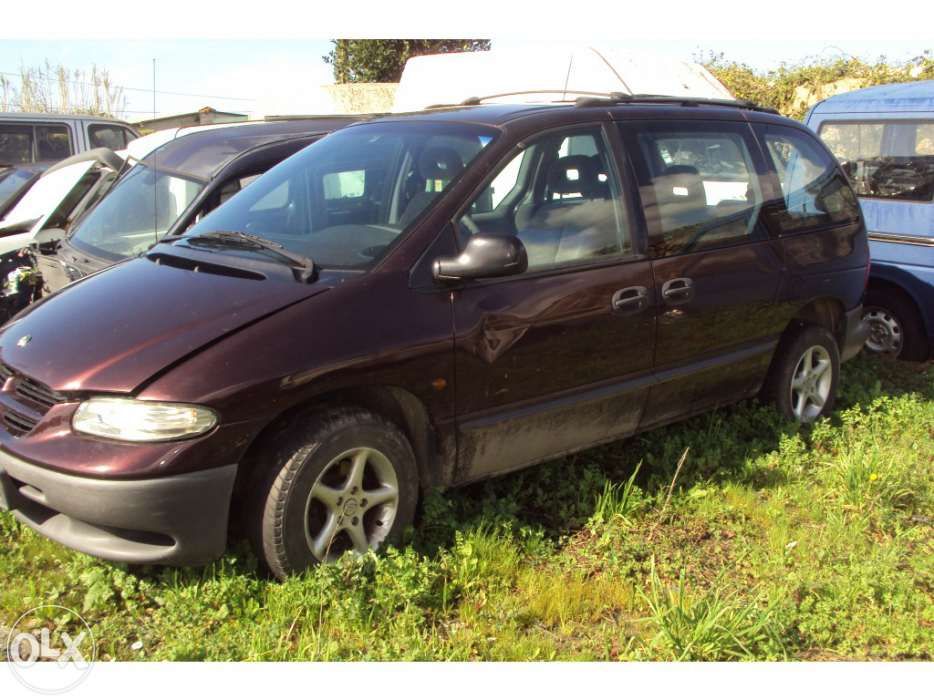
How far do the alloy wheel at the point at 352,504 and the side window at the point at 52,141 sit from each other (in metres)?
10.5

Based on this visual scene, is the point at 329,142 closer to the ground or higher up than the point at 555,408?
higher up

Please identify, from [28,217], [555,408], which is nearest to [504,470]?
[555,408]

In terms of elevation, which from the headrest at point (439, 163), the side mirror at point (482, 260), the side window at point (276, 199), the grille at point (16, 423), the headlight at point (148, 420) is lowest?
the grille at point (16, 423)

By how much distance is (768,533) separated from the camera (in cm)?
398

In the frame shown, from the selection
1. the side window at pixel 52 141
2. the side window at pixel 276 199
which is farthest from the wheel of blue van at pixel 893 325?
the side window at pixel 52 141

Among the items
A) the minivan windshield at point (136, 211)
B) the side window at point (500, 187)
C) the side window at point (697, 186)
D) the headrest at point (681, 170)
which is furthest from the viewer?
the minivan windshield at point (136, 211)

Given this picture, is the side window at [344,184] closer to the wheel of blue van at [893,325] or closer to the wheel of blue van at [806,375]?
the wheel of blue van at [806,375]

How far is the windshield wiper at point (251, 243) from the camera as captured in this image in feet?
11.2

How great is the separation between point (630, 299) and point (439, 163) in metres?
1.06

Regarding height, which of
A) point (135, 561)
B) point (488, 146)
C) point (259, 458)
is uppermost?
point (488, 146)

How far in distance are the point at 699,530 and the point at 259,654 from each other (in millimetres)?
2101

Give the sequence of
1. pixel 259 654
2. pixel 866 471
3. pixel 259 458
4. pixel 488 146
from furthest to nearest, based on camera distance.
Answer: pixel 866 471 → pixel 488 146 → pixel 259 458 → pixel 259 654

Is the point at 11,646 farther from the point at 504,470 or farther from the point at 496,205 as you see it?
the point at 496,205

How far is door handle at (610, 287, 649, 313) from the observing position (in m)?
3.95
